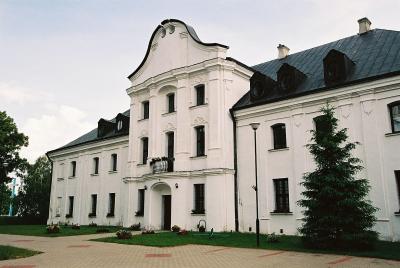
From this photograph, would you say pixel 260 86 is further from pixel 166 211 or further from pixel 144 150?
pixel 166 211

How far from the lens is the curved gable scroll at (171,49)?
24.4m

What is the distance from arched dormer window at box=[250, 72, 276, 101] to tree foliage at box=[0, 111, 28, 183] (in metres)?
24.7

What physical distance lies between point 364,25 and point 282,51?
6.00 m

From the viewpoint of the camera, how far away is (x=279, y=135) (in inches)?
837

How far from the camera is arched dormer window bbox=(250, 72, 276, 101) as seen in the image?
74.7ft

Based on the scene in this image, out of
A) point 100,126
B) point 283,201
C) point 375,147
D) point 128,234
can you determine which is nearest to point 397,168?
point 375,147

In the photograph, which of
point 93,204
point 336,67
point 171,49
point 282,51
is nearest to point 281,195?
point 336,67

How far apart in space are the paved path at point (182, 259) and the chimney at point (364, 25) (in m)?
17.3

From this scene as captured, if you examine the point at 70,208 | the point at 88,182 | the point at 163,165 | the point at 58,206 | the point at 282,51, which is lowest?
the point at 70,208

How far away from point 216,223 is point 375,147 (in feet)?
30.5

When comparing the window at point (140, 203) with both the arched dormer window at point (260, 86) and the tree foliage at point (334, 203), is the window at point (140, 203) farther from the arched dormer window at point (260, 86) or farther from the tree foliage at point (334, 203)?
the tree foliage at point (334, 203)

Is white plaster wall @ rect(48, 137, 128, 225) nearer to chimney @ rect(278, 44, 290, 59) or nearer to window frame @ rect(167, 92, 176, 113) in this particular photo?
window frame @ rect(167, 92, 176, 113)

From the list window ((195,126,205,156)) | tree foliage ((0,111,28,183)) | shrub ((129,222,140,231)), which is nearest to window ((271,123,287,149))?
window ((195,126,205,156))

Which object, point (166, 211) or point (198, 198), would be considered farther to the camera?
point (166, 211)
